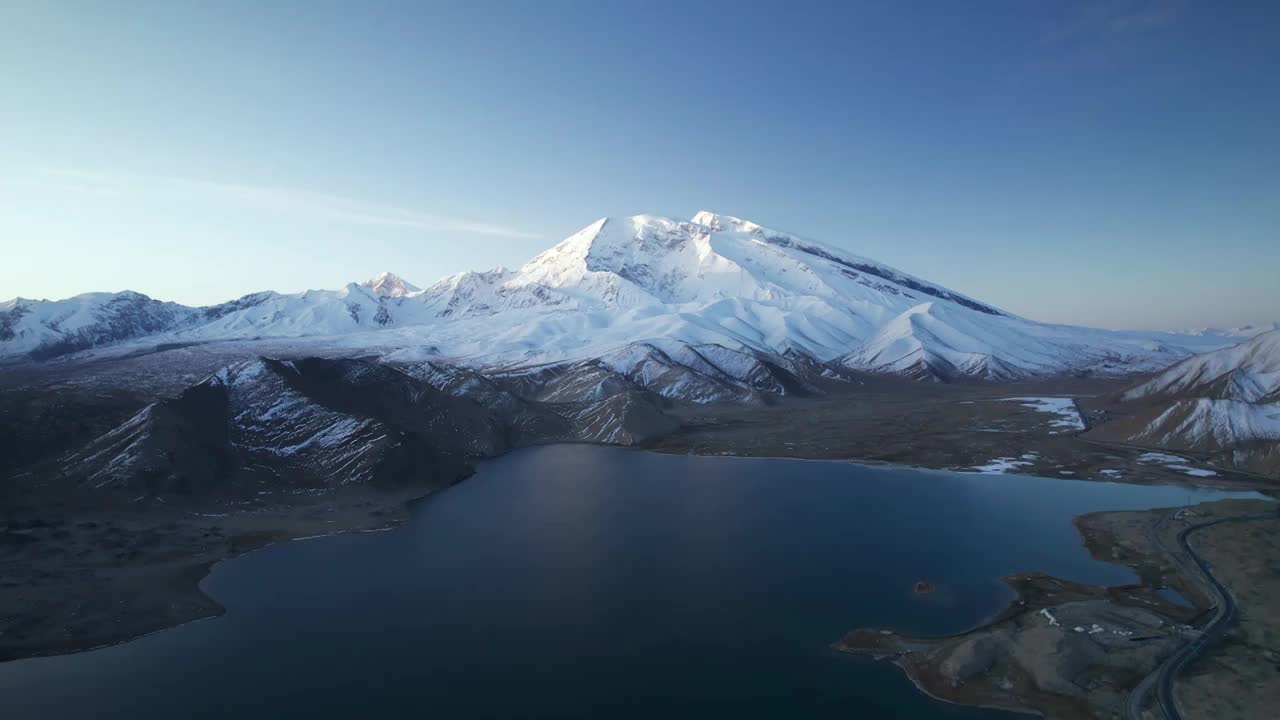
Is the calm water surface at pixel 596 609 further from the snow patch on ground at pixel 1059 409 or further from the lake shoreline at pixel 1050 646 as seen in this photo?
the snow patch on ground at pixel 1059 409

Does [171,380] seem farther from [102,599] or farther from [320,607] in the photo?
[320,607]

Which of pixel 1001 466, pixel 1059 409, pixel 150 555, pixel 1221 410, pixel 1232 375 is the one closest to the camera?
pixel 150 555

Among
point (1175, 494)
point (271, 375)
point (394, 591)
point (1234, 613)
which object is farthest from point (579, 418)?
point (1234, 613)

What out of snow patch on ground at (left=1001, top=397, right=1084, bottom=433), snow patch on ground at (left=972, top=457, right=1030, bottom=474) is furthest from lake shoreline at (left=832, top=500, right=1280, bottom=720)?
snow patch on ground at (left=1001, top=397, right=1084, bottom=433)

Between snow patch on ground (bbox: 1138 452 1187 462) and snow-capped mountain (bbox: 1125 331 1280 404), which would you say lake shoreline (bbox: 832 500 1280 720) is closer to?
snow patch on ground (bbox: 1138 452 1187 462)

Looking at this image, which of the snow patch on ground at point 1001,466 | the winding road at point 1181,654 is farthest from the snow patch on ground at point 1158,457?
the winding road at point 1181,654

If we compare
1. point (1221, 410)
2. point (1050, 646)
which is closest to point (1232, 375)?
point (1221, 410)

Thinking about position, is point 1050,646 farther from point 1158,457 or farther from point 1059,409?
point 1059,409
